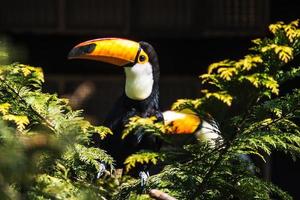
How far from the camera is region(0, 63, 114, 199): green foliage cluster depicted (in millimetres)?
1450

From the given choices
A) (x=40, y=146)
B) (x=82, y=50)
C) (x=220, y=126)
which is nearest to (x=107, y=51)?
(x=82, y=50)

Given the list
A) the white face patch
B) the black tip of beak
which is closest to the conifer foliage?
the black tip of beak

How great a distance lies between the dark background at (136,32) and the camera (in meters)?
7.02

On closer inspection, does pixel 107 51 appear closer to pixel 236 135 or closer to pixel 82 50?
pixel 82 50

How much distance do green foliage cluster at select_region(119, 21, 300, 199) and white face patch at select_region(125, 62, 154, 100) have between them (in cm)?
205

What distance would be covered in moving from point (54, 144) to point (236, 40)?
5.64m

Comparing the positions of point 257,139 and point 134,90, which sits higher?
point 257,139

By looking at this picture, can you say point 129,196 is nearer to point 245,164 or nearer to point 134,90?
point 245,164

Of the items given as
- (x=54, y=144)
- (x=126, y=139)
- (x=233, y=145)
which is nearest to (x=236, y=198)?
(x=233, y=145)

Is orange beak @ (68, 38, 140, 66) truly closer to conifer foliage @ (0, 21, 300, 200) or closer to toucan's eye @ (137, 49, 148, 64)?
toucan's eye @ (137, 49, 148, 64)

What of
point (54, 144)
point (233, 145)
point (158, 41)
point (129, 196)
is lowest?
point (158, 41)

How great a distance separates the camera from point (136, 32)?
7121 mm

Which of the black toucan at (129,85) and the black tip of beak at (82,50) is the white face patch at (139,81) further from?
the black tip of beak at (82,50)

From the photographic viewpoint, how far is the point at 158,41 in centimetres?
707
